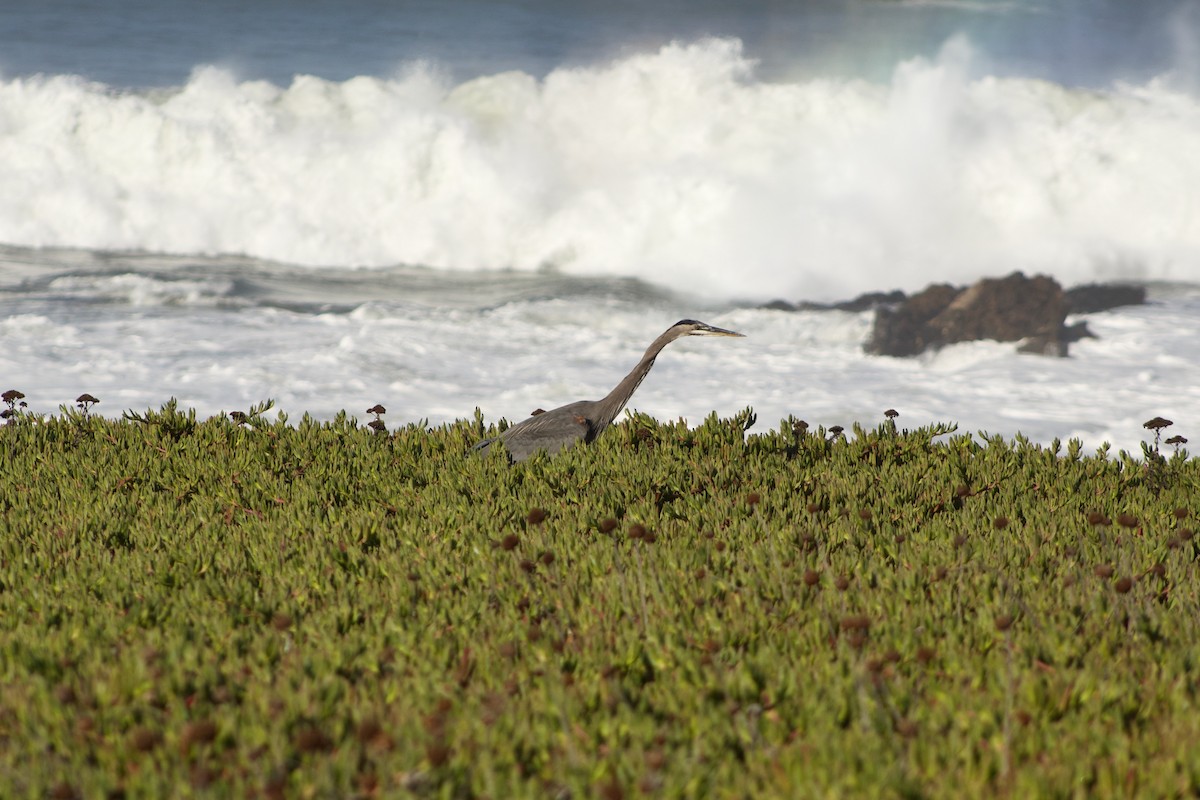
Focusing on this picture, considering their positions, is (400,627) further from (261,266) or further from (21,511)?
(261,266)

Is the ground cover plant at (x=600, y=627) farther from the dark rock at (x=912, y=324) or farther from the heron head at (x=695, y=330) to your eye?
the dark rock at (x=912, y=324)

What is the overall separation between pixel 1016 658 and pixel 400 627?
235cm

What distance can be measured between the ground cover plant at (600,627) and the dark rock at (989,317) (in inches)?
966

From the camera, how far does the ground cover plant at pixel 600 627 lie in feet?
10.2

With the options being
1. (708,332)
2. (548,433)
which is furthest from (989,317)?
(548,433)

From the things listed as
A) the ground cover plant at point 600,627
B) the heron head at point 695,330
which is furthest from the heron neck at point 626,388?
the ground cover plant at point 600,627

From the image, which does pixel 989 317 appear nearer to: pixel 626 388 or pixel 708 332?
pixel 708 332

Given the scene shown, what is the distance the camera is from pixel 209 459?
750 cm

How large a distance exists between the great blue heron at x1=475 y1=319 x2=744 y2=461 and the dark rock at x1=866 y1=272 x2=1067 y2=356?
2490 cm

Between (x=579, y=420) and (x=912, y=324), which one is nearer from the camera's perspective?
(x=579, y=420)

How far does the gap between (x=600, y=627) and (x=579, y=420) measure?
3542 mm

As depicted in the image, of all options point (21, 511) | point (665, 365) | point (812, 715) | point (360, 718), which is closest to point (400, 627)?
point (360, 718)

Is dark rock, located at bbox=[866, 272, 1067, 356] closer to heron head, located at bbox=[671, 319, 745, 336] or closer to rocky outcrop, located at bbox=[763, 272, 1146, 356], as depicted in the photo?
rocky outcrop, located at bbox=[763, 272, 1146, 356]

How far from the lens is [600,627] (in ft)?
14.2
